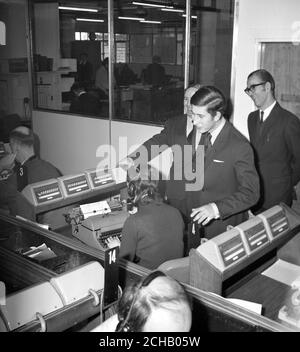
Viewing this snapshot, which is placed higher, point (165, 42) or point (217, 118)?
point (165, 42)

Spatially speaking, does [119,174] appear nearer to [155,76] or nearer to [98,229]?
[98,229]

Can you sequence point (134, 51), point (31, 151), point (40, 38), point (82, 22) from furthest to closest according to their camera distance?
point (134, 51), point (82, 22), point (40, 38), point (31, 151)

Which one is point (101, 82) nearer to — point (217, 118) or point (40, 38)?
point (40, 38)

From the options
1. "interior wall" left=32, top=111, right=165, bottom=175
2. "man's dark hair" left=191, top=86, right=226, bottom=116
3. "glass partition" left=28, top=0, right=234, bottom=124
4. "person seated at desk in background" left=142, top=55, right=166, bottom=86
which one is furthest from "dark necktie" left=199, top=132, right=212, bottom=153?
"person seated at desk in background" left=142, top=55, right=166, bottom=86

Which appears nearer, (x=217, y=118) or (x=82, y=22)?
(x=217, y=118)

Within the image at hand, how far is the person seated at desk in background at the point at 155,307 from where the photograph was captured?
108 centimetres

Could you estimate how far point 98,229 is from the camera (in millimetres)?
2705

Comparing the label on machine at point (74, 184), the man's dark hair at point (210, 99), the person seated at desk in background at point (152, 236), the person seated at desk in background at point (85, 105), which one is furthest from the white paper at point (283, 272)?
the person seated at desk in background at point (85, 105)

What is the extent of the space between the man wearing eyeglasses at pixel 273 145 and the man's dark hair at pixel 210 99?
989mm

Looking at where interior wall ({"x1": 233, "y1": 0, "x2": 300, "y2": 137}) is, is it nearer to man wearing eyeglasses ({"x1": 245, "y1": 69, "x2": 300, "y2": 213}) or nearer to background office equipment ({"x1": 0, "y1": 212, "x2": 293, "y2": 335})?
man wearing eyeglasses ({"x1": 245, "y1": 69, "x2": 300, "y2": 213})

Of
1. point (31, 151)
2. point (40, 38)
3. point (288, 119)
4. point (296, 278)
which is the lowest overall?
point (296, 278)

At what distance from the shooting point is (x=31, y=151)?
3.07 m
